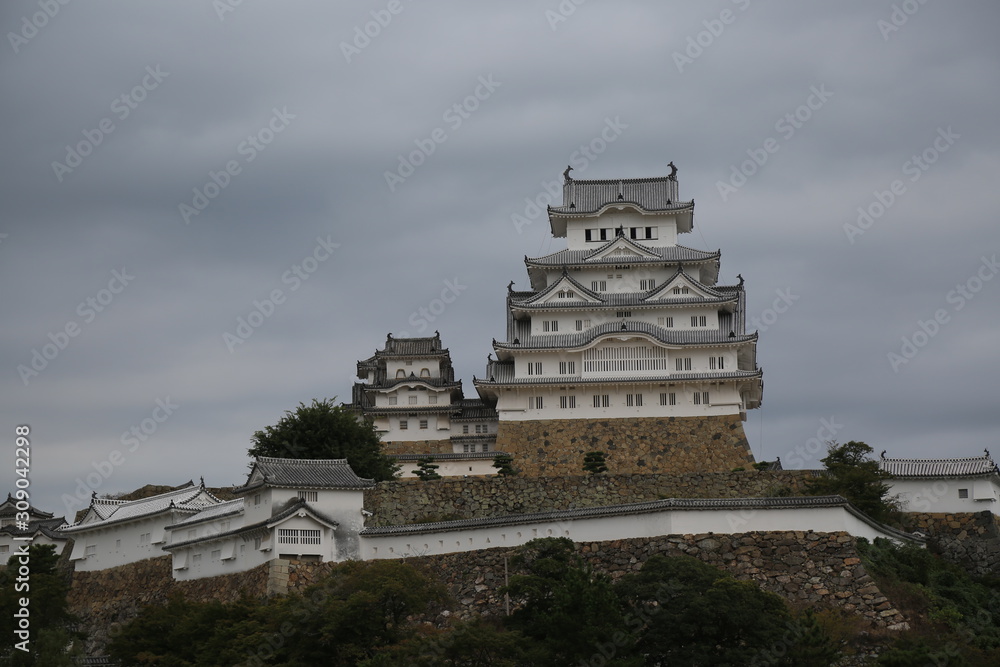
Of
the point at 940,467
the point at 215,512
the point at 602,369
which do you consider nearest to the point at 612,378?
the point at 602,369

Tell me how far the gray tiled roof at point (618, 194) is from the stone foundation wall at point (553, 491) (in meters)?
19.3

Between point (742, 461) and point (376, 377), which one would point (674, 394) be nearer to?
point (742, 461)

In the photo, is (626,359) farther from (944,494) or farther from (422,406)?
(944,494)

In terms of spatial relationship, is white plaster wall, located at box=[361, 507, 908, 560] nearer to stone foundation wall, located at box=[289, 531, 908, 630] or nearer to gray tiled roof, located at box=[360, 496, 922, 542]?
gray tiled roof, located at box=[360, 496, 922, 542]

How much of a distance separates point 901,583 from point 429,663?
1483 centimetres

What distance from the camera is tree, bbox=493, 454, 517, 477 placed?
4988 centimetres

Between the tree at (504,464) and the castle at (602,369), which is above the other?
the castle at (602,369)

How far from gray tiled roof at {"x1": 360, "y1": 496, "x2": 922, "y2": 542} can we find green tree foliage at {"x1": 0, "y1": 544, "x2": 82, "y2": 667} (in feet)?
32.7

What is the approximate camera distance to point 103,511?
163 feet

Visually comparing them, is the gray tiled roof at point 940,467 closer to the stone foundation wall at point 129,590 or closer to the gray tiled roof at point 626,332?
the gray tiled roof at point 626,332

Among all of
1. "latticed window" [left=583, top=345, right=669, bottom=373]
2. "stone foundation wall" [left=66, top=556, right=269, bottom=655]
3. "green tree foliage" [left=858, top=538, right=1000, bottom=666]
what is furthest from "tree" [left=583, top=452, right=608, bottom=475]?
"stone foundation wall" [left=66, top=556, right=269, bottom=655]

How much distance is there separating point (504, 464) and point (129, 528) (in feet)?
44.0

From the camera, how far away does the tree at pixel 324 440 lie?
4841 centimetres

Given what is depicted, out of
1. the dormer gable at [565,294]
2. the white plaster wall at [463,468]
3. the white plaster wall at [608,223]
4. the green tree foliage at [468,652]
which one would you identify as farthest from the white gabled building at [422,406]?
the green tree foliage at [468,652]
